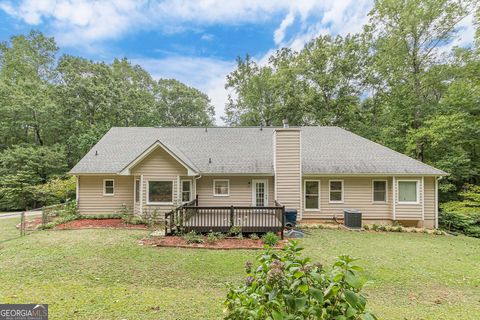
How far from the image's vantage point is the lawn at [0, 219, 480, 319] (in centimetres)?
414

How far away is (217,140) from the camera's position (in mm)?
15875

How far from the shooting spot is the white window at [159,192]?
11773 millimetres

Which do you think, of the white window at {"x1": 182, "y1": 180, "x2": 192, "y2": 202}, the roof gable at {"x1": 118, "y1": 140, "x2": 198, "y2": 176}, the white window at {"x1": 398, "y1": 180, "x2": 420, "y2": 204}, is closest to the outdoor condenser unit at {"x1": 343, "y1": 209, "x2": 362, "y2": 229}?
the white window at {"x1": 398, "y1": 180, "x2": 420, "y2": 204}

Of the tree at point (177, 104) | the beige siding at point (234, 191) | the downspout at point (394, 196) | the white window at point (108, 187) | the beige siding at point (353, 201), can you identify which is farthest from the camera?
the tree at point (177, 104)

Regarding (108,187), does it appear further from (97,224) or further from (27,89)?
(27,89)

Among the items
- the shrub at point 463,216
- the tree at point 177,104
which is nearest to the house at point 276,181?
the shrub at point 463,216

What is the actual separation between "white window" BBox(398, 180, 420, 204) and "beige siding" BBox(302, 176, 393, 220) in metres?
0.51

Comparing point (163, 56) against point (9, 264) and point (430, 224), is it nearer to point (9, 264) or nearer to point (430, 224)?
point (9, 264)

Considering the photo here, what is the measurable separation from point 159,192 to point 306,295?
11.0 meters

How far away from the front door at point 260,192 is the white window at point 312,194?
224cm

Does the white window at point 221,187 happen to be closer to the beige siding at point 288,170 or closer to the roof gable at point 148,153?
the roof gable at point 148,153

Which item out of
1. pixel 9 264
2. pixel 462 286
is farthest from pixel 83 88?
pixel 462 286

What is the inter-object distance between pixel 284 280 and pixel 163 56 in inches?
872

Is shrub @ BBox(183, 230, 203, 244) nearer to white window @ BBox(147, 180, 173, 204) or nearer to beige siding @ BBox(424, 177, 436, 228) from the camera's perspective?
white window @ BBox(147, 180, 173, 204)
